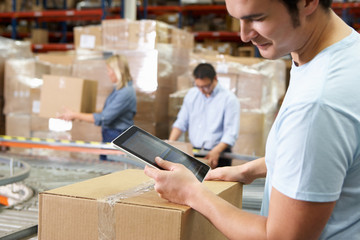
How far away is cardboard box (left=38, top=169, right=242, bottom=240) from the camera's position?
3.07 ft

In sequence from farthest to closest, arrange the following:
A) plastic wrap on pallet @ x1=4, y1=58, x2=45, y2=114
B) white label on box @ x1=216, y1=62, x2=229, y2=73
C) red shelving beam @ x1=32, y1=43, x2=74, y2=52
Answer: red shelving beam @ x1=32, y1=43, x2=74, y2=52 < plastic wrap on pallet @ x1=4, y1=58, x2=45, y2=114 < white label on box @ x1=216, y1=62, x2=229, y2=73

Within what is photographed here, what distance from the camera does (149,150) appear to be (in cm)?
109

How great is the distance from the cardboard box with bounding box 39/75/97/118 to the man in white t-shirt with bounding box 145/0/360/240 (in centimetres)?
320

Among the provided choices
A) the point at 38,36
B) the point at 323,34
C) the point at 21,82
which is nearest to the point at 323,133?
the point at 323,34

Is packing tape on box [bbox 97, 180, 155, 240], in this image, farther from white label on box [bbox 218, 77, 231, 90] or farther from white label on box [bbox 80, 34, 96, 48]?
white label on box [bbox 80, 34, 96, 48]

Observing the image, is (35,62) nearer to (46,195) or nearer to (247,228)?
(46,195)

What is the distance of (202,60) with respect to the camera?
454 centimetres

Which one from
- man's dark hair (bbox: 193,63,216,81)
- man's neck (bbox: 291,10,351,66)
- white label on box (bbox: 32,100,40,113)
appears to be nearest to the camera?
man's neck (bbox: 291,10,351,66)

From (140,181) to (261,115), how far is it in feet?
10.5

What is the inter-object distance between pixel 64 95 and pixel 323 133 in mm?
3542

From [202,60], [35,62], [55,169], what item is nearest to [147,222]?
[55,169]

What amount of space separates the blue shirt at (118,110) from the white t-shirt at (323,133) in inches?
127

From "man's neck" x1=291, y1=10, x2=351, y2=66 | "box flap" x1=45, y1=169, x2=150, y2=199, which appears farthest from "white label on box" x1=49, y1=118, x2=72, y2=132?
"man's neck" x1=291, y1=10, x2=351, y2=66

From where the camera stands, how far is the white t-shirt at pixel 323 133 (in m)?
0.76
